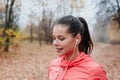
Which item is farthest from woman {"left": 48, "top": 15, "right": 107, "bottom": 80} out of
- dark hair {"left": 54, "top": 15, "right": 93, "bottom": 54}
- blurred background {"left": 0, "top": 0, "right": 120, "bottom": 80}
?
blurred background {"left": 0, "top": 0, "right": 120, "bottom": 80}

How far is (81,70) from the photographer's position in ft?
6.72

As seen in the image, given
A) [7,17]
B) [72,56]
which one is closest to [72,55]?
[72,56]

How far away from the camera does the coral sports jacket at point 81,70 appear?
6.62ft

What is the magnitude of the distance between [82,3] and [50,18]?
6.90 m

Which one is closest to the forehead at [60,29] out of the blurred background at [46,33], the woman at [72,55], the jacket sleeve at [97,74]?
the woman at [72,55]

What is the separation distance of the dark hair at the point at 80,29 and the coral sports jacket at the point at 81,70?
0.14 m

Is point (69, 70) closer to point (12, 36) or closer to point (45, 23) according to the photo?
point (12, 36)

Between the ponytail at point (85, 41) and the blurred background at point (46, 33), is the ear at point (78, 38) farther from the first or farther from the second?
the blurred background at point (46, 33)

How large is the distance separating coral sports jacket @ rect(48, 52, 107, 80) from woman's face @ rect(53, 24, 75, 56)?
0.08 meters

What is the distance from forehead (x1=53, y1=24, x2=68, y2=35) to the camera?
204 centimetres

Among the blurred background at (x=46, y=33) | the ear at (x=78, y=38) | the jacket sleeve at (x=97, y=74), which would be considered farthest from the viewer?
the blurred background at (x=46, y=33)

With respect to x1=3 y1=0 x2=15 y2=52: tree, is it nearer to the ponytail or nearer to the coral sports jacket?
the ponytail

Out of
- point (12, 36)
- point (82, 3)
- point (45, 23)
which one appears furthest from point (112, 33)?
point (45, 23)

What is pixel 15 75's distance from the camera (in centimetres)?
1067
